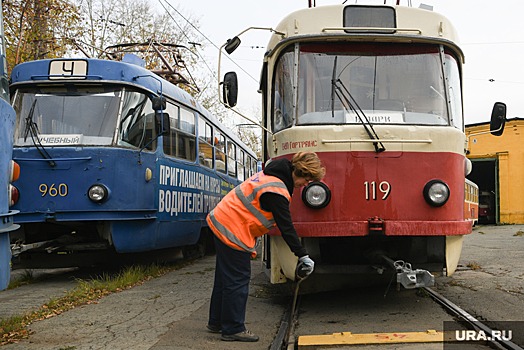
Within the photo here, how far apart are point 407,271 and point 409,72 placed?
6.82 feet

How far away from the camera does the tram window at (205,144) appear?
1155 cm

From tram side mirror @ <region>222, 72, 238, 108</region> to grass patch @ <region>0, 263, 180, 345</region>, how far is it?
288 centimetres

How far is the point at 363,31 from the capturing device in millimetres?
6031

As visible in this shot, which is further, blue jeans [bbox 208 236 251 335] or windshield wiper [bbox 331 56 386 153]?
windshield wiper [bbox 331 56 386 153]

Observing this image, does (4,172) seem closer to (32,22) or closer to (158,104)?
(158,104)

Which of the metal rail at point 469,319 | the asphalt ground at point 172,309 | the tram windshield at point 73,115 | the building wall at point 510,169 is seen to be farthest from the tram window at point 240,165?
the building wall at point 510,169

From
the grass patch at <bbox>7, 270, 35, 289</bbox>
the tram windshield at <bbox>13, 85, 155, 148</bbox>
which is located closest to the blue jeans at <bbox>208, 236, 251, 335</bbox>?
the tram windshield at <bbox>13, 85, 155, 148</bbox>

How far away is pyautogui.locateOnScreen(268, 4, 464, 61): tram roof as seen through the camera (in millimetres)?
6035

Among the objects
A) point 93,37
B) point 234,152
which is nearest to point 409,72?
point 234,152

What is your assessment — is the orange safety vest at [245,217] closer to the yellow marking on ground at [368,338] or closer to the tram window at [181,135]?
the yellow marking on ground at [368,338]

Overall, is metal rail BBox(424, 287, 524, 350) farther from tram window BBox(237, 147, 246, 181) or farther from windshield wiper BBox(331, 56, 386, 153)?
tram window BBox(237, 147, 246, 181)

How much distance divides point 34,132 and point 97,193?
50.1 inches

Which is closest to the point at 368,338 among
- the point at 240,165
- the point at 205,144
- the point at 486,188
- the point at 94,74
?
the point at 94,74

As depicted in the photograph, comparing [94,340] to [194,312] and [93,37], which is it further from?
[93,37]
